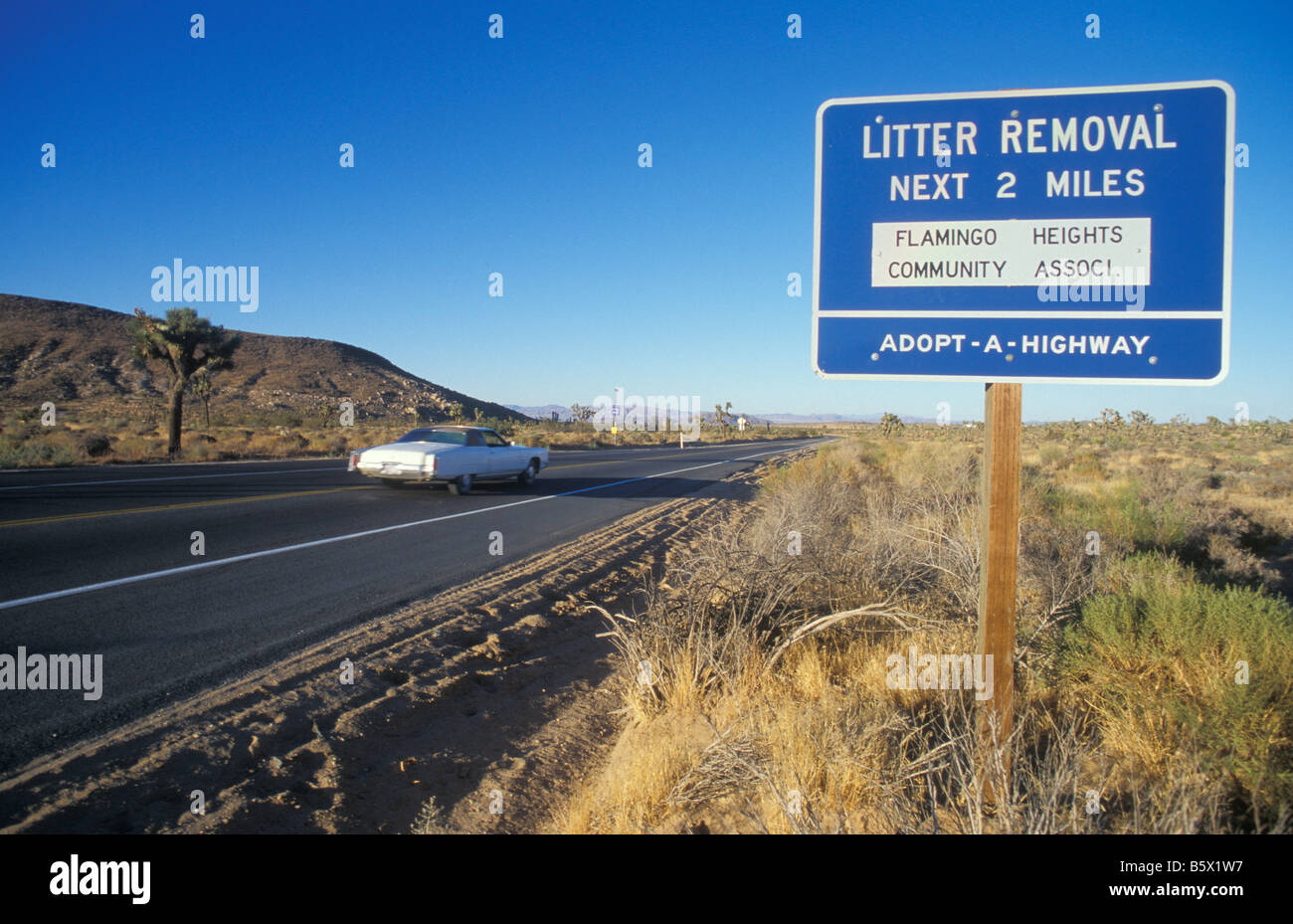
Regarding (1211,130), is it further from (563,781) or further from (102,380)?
(102,380)

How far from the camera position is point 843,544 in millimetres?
6883

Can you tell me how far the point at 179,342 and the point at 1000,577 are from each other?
32.3m

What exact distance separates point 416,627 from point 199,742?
2191mm

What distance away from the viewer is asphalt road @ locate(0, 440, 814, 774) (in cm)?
455

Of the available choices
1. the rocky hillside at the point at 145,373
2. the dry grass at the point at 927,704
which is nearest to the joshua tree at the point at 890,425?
the rocky hillside at the point at 145,373

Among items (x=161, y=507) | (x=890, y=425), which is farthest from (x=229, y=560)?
(x=890, y=425)

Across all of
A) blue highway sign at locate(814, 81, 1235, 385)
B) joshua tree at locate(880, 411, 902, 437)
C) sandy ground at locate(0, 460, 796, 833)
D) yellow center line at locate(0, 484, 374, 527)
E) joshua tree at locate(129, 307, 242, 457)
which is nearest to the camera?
blue highway sign at locate(814, 81, 1235, 385)

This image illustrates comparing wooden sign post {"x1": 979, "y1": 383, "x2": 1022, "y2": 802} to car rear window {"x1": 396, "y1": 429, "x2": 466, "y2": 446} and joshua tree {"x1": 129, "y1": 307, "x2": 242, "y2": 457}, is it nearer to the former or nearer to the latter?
car rear window {"x1": 396, "y1": 429, "x2": 466, "y2": 446}

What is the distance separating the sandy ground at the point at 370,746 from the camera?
3.06 metres

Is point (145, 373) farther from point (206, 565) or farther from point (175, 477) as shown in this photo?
point (206, 565)

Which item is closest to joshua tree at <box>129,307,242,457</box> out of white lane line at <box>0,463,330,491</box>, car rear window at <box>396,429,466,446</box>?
white lane line at <box>0,463,330,491</box>

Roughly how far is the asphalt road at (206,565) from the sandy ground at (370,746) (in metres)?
0.37

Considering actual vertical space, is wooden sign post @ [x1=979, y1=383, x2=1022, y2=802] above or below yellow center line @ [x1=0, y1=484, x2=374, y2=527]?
above

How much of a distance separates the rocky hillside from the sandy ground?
51.8 m
